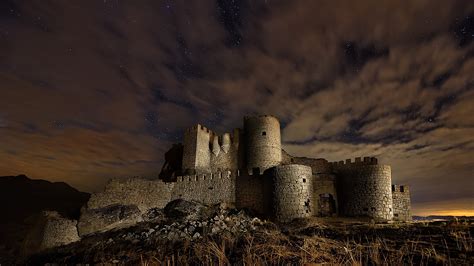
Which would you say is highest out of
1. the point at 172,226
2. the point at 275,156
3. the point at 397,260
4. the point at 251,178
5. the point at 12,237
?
the point at 275,156

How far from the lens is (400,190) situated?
24.2 m

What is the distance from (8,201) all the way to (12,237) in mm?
32059

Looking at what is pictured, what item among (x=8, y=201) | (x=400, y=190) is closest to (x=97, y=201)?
(x=400, y=190)

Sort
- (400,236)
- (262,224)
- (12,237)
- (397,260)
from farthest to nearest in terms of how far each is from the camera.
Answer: (12,237)
(262,224)
(400,236)
(397,260)

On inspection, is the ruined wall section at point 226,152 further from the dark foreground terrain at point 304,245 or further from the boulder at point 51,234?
the boulder at point 51,234

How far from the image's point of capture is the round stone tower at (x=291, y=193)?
21.3 m

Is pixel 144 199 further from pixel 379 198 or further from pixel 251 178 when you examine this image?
pixel 379 198

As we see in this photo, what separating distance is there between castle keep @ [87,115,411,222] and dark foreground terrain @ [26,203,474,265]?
4617mm

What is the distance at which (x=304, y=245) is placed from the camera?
8.06m

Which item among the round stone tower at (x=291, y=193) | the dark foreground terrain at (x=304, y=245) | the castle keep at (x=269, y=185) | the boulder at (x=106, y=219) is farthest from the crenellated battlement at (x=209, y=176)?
the dark foreground terrain at (x=304, y=245)

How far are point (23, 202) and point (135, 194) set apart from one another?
59555mm

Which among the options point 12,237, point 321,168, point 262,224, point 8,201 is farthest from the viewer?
point 8,201

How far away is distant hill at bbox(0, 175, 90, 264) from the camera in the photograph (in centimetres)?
3644

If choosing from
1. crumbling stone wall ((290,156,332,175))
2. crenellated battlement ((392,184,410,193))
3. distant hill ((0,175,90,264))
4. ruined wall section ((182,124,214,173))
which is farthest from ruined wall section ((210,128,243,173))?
crenellated battlement ((392,184,410,193))
